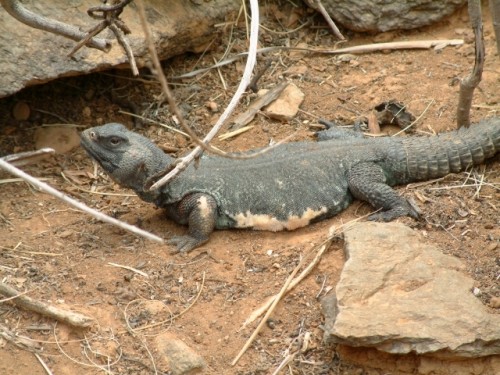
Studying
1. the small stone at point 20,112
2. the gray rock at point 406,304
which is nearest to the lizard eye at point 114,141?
the small stone at point 20,112

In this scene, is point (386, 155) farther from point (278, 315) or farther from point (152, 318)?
point (152, 318)

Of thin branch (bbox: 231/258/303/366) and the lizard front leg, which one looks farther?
the lizard front leg

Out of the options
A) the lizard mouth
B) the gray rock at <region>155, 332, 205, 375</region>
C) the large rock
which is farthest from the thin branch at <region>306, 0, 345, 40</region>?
the gray rock at <region>155, 332, 205, 375</region>

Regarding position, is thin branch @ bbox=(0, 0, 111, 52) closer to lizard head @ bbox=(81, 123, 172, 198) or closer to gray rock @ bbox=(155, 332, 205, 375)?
lizard head @ bbox=(81, 123, 172, 198)

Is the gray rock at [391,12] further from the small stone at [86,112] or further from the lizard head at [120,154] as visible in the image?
the lizard head at [120,154]

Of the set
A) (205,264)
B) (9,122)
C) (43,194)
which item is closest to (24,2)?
(9,122)

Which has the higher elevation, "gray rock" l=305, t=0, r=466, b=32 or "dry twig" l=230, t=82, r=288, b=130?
"gray rock" l=305, t=0, r=466, b=32

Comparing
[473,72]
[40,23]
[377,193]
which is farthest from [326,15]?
[40,23]

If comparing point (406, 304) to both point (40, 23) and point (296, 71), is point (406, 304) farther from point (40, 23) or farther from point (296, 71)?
point (296, 71)
